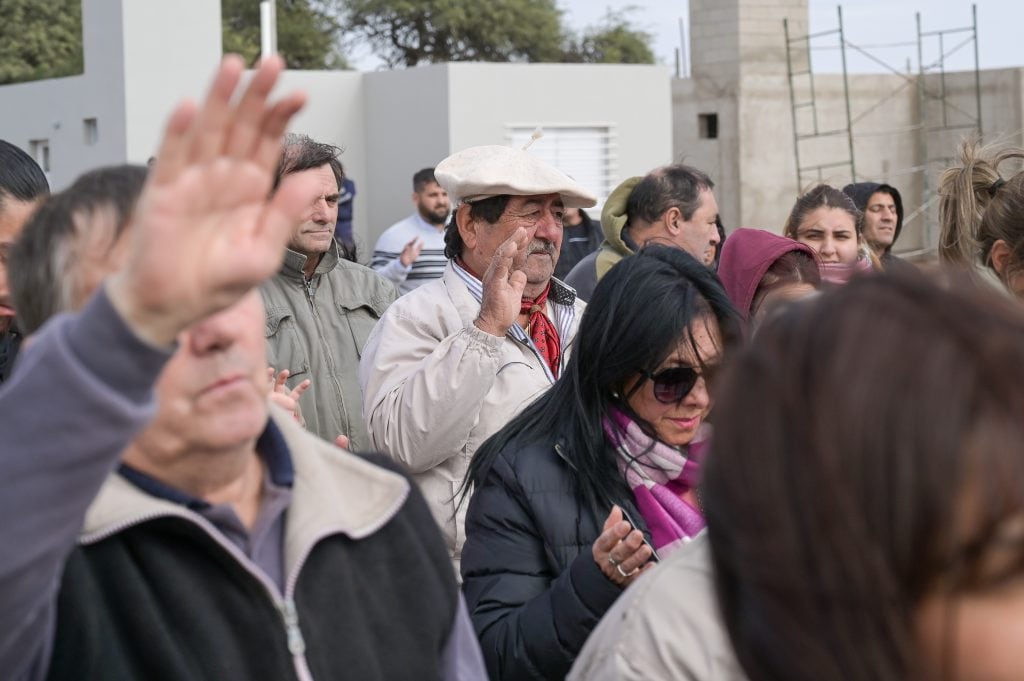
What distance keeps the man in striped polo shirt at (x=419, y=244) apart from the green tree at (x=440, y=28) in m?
34.1

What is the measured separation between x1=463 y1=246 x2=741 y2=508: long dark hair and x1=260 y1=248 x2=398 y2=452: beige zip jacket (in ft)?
5.37

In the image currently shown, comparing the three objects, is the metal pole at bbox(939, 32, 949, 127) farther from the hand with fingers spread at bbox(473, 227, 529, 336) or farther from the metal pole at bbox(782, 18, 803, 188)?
the hand with fingers spread at bbox(473, 227, 529, 336)

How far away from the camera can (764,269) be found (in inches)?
182

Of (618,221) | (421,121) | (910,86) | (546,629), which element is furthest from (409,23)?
(546,629)

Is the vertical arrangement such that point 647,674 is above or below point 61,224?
below

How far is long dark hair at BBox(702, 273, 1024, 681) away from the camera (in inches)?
43.8

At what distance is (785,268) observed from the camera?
15.3ft

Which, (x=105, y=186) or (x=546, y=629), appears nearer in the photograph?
(x=105, y=186)

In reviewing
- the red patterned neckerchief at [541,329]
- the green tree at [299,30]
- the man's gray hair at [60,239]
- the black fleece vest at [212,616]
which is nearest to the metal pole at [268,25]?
the red patterned neckerchief at [541,329]

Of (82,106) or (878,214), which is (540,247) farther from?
(82,106)

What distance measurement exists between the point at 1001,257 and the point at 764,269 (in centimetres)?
76

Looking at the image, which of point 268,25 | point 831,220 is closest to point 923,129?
point 268,25

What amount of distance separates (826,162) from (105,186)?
24908 millimetres

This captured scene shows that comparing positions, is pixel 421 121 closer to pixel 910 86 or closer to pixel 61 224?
pixel 910 86
